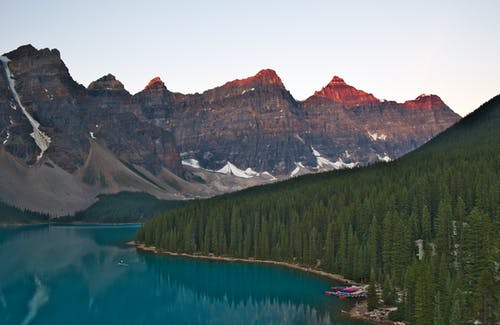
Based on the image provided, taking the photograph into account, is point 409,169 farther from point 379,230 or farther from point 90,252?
point 90,252

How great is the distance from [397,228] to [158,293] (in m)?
49.2

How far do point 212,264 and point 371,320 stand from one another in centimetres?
7313

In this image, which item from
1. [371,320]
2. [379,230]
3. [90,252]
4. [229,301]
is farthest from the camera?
[90,252]

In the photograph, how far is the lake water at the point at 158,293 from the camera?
302 feet

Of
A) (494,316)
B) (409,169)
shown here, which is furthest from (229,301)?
(409,169)

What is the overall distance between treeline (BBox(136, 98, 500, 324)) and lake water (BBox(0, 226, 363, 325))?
31.5 ft

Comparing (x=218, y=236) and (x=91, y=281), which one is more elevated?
(x=218, y=236)

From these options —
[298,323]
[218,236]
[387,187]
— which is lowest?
[298,323]

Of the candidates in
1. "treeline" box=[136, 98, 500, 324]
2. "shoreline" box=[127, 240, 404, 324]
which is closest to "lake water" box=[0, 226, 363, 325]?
"shoreline" box=[127, 240, 404, 324]

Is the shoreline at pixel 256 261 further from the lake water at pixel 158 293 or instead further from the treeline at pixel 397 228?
the lake water at pixel 158 293

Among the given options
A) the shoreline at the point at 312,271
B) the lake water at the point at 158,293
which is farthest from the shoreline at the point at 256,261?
the lake water at the point at 158,293

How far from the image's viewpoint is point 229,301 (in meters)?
106

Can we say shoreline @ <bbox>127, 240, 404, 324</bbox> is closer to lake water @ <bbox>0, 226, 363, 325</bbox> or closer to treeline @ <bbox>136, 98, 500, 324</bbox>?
treeline @ <bbox>136, 98, 500, 324</bbox>

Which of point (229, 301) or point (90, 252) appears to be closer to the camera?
Result: point (229, 301)
